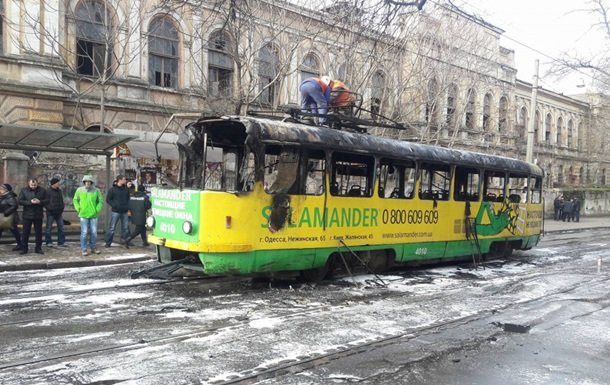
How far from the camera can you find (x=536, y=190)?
15.0 meters

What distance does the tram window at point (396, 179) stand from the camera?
10.2 metres

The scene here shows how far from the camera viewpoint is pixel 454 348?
6137 millimetres

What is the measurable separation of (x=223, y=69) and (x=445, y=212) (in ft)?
49.6

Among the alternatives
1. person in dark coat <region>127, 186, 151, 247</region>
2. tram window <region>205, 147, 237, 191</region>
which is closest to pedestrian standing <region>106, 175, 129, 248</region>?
person in dark coat <region>127, 186, 151, 247</region>

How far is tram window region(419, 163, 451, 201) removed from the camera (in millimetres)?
11047

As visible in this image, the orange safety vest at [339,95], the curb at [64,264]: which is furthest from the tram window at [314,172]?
the curb at [64,264]

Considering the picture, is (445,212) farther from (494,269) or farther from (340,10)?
(340,10)

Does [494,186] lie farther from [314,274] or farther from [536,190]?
[314,274]

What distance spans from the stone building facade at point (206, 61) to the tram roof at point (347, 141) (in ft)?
15.8

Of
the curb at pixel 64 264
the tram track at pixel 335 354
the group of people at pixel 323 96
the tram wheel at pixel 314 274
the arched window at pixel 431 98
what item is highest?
the arched window at pixel 431 98

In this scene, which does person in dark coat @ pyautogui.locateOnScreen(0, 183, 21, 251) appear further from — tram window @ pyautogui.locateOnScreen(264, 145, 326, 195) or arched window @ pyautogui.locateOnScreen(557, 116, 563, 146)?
arched window @ pyautogui.locateOnScreen(557, 116, 563, 146)

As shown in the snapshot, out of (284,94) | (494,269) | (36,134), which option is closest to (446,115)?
(284,94)

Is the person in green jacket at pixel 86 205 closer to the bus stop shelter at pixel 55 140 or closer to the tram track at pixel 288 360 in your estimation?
the bus stop shelter at pixel 55 140

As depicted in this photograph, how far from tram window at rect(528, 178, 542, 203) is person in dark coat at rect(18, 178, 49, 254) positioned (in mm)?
12497
